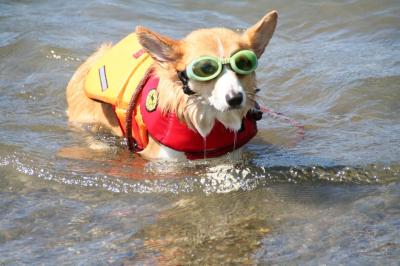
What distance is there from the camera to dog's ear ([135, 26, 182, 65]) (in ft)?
16.6

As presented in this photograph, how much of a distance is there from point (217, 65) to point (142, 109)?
3.54 feet

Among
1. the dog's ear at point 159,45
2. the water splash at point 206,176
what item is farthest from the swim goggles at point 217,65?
the water splash at point 206,176

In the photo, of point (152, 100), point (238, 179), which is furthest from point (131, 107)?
point (238, 179)

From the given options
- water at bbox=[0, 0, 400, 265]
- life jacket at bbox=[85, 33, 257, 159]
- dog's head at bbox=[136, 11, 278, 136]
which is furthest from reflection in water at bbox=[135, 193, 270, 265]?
dog's head at bbox=[136, 11, 278, 136]

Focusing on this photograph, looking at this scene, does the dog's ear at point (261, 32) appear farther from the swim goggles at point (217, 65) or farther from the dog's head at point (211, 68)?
the swim goggles at point (217, 65)

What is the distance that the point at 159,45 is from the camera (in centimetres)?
510

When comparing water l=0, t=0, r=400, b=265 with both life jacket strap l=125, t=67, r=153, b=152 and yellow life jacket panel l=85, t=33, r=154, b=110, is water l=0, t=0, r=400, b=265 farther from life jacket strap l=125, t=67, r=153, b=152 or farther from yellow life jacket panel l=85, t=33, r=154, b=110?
yellow life jacket panel l=85, t=33, r=154, b=110

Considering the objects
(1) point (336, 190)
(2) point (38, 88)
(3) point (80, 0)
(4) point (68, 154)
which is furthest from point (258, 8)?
(1) point (336, 190)

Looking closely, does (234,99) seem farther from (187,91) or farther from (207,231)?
(207,231)

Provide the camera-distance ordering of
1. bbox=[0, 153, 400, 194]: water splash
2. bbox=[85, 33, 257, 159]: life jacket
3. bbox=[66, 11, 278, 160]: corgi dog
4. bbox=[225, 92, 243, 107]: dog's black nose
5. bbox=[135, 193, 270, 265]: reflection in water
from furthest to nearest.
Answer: bbox=[85, 33, 257, 159]: life jacket
bbox=[0, 153, 400, 194]: water splash
bbox=[66, 11, 278, 160]: corgi dog
bbox=[225, 92, 243, 107]: dog's black nose
bbox=[135, 193, 270, 265]: reflection in water

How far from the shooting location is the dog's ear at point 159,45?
16.6 ft

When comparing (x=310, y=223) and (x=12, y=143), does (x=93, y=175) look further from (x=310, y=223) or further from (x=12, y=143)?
(x=310, y=223)

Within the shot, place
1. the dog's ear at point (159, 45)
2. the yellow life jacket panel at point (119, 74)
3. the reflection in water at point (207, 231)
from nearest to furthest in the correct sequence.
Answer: the reflection in water at point (207, 231)
the dog's ear at point (159, 45)
the yellow life jacket panel at point (119, 74)

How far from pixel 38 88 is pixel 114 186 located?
3174 millimetres
